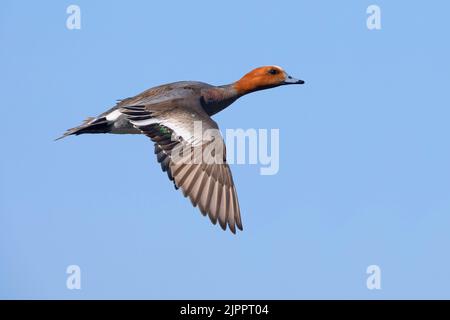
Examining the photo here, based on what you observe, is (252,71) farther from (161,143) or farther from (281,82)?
(161,143)

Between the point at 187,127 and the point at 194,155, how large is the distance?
401mm

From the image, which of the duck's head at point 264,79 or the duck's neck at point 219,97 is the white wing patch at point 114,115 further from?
the duck's head at point 264,79

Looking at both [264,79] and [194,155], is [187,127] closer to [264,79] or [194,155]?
[194,155]

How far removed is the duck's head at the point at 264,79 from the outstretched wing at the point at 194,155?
1.51 m

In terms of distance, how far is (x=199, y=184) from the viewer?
587 inches

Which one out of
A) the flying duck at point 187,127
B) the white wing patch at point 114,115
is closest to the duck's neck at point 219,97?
the flying duck at point 187,127

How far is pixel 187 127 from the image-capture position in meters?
15.4

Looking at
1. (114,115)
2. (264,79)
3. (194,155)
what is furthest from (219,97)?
(194,155)

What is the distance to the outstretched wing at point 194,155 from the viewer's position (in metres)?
14.8

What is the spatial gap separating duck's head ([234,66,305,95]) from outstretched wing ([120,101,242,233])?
1.51 metres
